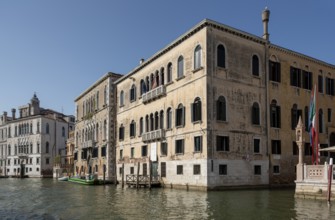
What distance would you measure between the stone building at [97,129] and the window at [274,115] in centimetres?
1661

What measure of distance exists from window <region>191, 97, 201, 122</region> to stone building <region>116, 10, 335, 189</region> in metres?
0.07

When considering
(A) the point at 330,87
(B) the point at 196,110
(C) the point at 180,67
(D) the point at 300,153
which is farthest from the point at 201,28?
(A) the point at 330,87

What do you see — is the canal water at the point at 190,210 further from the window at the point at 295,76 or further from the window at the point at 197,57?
the window at the point at 295,76

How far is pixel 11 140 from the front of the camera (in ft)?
248

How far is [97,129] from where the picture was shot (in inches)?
1788

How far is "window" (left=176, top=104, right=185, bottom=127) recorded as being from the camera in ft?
92.2

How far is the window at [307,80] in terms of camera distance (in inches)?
1260

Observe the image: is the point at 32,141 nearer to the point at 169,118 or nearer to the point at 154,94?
the point at 154,94

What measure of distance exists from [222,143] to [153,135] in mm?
7415

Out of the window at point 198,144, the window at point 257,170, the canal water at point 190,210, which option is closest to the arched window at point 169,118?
the window at point 198,144

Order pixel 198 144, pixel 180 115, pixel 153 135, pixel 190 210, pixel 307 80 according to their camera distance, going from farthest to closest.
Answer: pixel 307 80 < pixel 153 135 < pixel 180 115 < pixel 198 144 < pixel 190 210

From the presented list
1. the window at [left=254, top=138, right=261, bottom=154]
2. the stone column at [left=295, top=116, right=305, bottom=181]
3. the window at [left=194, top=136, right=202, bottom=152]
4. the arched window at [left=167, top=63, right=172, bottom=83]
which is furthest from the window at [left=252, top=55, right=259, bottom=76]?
the stone column at [left=295, top=116, right=305, bottom=181]

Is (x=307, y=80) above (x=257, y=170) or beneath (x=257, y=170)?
above

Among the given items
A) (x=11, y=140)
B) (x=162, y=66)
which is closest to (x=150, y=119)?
(x=162, y=66)
